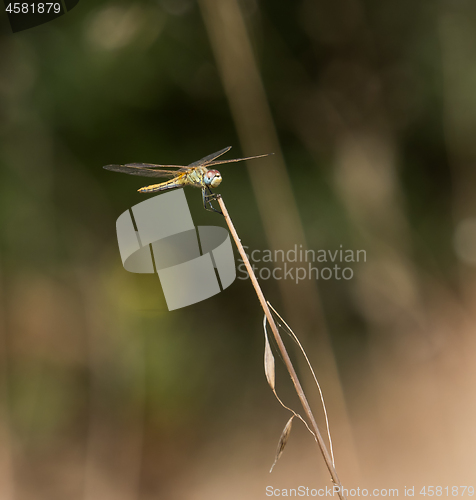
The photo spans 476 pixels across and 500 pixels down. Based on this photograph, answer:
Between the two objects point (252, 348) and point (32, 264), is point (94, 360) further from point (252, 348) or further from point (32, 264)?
point (252, 348)

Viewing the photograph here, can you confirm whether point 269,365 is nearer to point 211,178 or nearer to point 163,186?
point 211,178

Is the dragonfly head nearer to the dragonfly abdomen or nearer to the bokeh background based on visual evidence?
the dragonfly abdomen

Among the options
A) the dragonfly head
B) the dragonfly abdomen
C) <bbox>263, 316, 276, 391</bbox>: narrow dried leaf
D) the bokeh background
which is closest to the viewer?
<bbox>263, 316, 276, 391</bbox>: narrow dried leaf

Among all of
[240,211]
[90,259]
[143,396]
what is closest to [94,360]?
[143,396]

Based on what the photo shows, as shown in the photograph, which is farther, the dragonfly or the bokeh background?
the bokeh background

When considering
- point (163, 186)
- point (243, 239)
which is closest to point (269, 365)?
point (163, 186)

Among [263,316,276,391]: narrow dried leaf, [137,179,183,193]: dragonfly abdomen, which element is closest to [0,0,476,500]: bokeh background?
[137,179,183,193]: dragonfly abdomen

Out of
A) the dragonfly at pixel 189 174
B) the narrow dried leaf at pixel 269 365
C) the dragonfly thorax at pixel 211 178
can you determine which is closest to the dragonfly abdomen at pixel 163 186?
the dragonfly at pixel 189 174

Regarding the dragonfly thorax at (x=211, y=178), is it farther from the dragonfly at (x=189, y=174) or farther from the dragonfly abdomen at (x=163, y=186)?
the dragonfly abdomen at (x=163, y=186)
